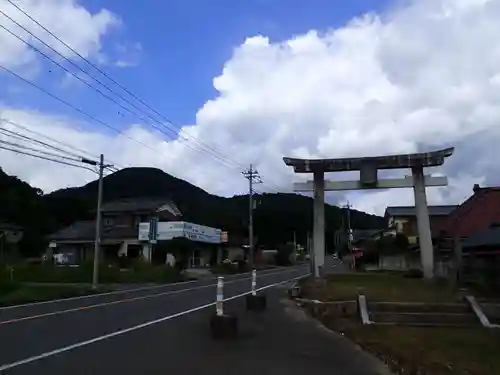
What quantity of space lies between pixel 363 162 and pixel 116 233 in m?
38.4

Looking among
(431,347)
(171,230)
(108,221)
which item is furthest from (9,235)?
(431,347)

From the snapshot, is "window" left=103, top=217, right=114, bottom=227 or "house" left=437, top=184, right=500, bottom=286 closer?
"house" left=437, top=184, right=500, bottom=286

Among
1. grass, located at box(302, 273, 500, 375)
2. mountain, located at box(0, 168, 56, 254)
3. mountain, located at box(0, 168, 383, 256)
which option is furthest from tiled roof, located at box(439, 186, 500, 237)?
mountain, located at box(0, 168, 56, 254)

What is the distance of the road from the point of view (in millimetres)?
8406

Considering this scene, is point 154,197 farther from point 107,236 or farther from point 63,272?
point 63,272

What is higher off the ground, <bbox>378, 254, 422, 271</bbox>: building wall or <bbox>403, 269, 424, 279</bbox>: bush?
<bbox>378, 254, 422, 271</bbox>: building wall

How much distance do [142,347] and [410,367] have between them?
454 centimetres

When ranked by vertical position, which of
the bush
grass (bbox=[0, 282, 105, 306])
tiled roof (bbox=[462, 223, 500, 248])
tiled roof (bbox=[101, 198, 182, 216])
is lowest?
grass (bbox=[0, 282, 105, 306])

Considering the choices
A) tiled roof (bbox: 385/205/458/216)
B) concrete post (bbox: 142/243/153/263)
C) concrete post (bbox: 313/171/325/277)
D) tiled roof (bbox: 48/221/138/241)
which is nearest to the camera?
concrete post (bbox: 313/171/325/277)

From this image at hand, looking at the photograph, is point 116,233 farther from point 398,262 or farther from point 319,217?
point 319,217

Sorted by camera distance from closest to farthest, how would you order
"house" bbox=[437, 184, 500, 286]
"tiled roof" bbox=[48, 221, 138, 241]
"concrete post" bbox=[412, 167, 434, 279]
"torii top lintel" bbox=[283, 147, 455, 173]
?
"house" bbox=[437, 184, 500, 286]
"torii top lintel" bbox=[283, 147, 455, 173]
"concrete post" bbox=[412, 167, 434, 279]
"tiled roof" bbox=[48, 221, 138, 241]

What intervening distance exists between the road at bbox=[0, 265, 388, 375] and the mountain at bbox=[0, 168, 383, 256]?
3608 centimetres

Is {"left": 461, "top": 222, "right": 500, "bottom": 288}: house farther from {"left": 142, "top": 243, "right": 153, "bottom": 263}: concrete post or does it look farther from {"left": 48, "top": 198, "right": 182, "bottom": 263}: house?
{"left": 48, "top": 198, "right": 182, "bottom": 263}: house

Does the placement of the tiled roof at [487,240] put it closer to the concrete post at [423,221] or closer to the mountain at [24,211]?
the concrete post at [423,221]
